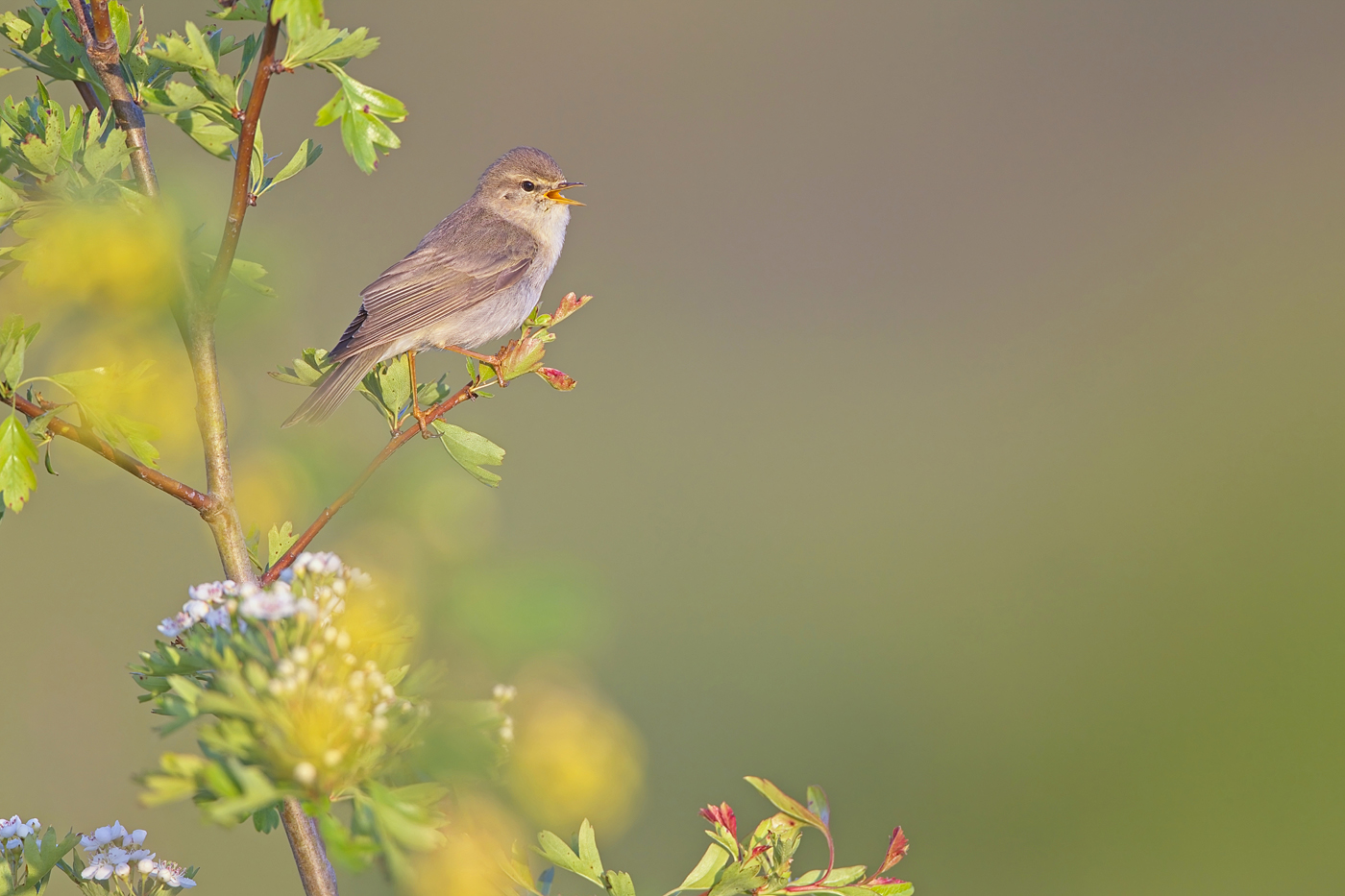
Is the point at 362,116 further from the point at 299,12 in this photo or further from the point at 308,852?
the point at 308,852

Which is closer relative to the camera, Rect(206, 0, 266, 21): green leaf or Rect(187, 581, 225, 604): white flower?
Rect(187, 581, 225, 604): white flower

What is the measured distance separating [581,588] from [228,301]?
1.11 m

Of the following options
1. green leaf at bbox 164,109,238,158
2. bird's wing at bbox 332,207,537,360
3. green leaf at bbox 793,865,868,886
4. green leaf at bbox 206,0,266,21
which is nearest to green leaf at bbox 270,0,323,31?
green leaf at bbox 206,0,266,21

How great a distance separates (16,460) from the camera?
1.74 meters

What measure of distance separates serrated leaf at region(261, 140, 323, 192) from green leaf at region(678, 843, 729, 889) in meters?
1.50

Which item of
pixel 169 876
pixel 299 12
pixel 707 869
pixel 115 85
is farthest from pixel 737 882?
pixel 115 85

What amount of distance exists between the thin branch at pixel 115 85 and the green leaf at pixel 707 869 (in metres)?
1.55

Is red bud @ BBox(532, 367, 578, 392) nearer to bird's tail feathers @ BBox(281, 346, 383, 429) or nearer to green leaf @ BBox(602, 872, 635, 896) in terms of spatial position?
bird's tail feathers @ BBox(281, 346, 383, 429)

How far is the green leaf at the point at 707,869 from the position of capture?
1.82m

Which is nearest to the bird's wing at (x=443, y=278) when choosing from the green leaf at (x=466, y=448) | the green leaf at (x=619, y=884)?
the green leaf at (x=466, y=448)

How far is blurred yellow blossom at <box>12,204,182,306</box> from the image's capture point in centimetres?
164

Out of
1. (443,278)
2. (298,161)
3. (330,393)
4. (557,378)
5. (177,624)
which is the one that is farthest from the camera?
(443,278)

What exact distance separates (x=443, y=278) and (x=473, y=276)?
0.57ft

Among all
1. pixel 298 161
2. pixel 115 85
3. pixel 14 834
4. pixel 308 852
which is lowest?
pixel 14 834
